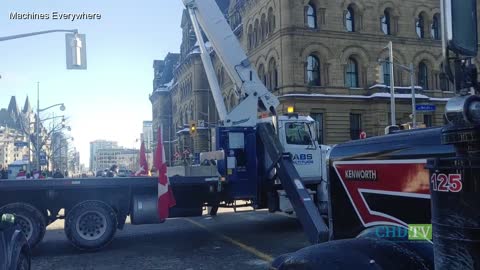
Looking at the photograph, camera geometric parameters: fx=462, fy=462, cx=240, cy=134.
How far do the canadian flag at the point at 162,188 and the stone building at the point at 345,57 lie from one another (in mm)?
27016

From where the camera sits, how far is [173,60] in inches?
3590

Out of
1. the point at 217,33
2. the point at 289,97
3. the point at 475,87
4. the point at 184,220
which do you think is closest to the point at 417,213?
the point at 475,87

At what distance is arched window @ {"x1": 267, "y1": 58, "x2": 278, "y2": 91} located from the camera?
1551 inches

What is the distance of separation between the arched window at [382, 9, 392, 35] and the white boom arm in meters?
31.1

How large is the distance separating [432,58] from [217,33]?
3411cm

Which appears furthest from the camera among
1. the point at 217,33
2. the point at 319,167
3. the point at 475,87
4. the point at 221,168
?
the point at 217,33

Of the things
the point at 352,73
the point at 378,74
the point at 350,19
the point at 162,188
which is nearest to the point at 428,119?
the point at 378,74

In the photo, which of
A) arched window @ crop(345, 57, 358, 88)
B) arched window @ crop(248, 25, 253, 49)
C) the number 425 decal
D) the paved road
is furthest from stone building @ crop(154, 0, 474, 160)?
the number 425 decal

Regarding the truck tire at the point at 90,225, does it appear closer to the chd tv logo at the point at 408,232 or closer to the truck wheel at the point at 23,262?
the truck wheel at the point at 23,262

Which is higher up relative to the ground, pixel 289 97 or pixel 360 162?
pixel 289 97

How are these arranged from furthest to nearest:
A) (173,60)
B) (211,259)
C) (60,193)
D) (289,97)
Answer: (173,60) → (289,97) → (60,193) → (211,259)

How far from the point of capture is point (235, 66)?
13.1 m

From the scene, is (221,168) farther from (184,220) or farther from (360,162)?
(360,162)

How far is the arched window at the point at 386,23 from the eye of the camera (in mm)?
41219
